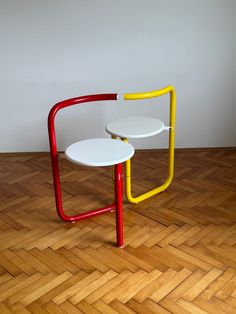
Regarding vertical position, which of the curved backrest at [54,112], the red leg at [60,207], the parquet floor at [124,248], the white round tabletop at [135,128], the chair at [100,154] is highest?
the curved backrest at [54,112]

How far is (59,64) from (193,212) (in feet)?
5.62

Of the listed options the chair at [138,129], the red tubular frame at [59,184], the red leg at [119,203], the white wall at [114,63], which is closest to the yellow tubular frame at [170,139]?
the chair at [138,129]

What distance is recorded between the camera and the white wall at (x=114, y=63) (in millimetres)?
3143

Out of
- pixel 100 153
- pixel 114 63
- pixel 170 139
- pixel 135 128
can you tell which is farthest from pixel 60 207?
pixel 114 63

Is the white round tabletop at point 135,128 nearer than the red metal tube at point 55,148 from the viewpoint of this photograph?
No

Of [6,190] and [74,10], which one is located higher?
[74,10]

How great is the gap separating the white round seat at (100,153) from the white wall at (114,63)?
117 centimetres

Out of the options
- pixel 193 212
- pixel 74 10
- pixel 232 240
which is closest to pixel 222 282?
pixel 232 240

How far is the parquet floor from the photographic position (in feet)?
6.13

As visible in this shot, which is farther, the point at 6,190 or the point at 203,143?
the point at 203,143

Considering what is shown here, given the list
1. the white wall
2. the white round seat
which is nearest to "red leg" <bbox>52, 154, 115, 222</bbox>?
the white round seat

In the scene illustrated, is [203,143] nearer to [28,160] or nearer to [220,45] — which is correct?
[220,45]

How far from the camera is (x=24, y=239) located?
236 centimetres

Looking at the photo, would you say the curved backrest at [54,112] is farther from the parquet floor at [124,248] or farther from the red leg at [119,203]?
the parquet floor at [124,248]
